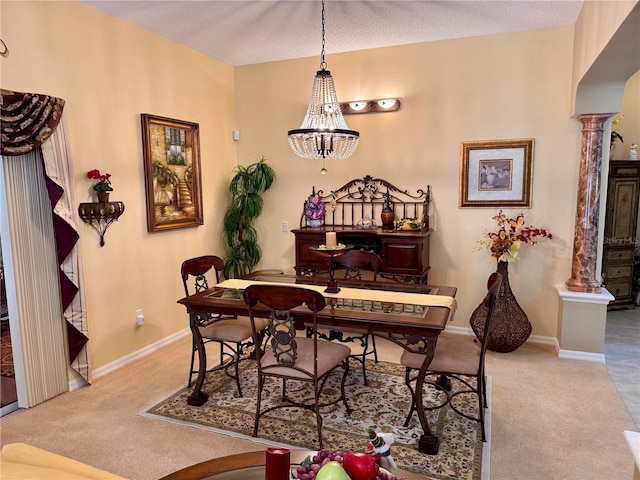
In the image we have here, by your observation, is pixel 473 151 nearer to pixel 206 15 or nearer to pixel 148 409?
pixel 206 15

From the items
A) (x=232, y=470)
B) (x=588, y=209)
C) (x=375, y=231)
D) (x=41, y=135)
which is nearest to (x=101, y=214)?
(x=41, y=135)

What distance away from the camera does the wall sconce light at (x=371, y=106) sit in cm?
446

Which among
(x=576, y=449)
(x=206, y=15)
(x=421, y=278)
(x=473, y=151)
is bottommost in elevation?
(x=576, y=449)

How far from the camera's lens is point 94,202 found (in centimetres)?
348

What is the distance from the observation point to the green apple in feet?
3.22

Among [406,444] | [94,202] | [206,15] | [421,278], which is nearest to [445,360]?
[406,444]

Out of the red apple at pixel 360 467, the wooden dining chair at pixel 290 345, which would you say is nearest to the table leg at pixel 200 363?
the wooden dining chair at pixel 290 345

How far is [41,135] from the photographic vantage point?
2.95 metres

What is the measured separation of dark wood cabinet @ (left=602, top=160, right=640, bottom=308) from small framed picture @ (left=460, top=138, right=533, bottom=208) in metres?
1.77

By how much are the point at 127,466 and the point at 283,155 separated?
3.46m

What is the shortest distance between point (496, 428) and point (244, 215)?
10.9 feet

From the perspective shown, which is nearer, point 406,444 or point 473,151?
point 406,444

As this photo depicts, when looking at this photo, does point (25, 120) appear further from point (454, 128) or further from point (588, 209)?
point (588, 209)

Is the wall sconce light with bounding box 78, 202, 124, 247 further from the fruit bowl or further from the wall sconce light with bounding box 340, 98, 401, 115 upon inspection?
the fruit bowl
